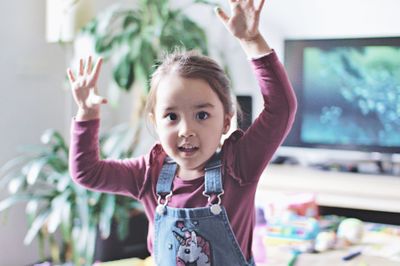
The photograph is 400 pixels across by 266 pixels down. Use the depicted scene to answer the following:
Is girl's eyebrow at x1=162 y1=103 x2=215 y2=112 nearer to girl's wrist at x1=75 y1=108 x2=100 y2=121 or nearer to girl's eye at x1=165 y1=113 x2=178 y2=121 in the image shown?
girl's eye at x1=165 y1=113 x2=178 y2=121

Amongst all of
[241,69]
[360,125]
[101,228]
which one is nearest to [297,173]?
[360,125]

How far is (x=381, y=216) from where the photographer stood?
246 cm

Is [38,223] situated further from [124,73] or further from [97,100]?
[97,100]

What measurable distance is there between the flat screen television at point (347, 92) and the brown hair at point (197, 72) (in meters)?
1.75

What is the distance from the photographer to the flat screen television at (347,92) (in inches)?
102

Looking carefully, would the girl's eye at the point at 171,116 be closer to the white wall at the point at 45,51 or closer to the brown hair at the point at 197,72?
the brown hair at the point at 197,72

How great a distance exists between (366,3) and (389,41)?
307 millimetres

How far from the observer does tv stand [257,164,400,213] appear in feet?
7.61

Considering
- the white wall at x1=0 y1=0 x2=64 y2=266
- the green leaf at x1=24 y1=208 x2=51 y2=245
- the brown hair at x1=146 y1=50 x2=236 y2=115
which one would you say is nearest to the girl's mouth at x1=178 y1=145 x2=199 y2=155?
the brown hair at x1=146 y1=50 x2=236 y2=115

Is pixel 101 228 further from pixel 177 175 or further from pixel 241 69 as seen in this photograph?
pixel 177 175

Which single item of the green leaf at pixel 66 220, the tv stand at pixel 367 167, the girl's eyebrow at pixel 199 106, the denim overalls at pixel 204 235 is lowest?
the green leaf at pixel 66 220

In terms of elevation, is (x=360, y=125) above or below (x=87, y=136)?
below

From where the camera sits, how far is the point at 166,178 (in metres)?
0.98

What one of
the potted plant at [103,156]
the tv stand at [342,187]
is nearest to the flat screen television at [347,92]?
the tv stand at [342,187]
